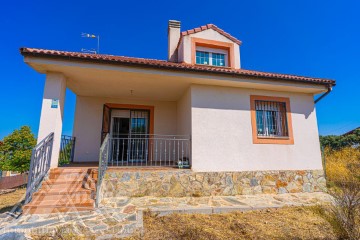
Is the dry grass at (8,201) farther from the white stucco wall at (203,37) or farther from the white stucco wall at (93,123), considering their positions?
the white stucco wall at (203,37)

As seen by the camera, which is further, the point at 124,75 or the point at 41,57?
the point at 124,75

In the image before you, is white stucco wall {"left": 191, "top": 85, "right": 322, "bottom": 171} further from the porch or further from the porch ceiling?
the porch

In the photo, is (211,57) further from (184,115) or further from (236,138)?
(236,138)

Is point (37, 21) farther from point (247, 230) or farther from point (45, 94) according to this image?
point (247, 230)

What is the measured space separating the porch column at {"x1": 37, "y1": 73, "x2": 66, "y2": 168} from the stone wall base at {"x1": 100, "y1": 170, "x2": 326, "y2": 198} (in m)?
1.96

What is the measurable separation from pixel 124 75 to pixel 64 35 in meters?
8.29

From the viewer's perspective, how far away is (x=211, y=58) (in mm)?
9547

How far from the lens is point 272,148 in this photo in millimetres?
7297

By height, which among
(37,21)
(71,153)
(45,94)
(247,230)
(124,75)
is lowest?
(247,230)

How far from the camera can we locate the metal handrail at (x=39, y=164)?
4469 millimetres

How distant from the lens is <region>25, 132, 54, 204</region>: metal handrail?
4469 millimetres

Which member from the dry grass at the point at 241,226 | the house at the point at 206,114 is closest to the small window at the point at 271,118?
the house at the point at 206,114

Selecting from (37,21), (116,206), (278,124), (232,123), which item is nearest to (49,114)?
(116,206)

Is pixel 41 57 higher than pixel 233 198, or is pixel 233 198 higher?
pixel 41 57
